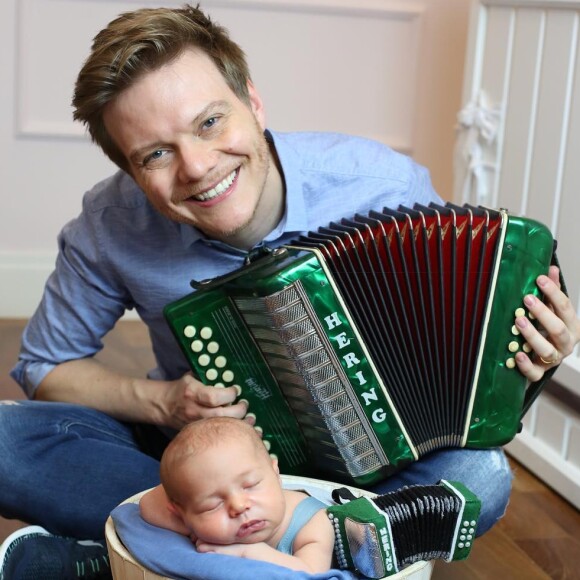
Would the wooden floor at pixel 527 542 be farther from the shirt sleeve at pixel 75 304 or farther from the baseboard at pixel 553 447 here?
the shirt sleeve at pixel 75 304

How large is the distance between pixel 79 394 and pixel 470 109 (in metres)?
1.31

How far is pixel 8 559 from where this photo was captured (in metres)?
1.61

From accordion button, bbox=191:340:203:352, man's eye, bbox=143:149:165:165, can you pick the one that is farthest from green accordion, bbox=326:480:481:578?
man's eye, bbox=143:149:165:165

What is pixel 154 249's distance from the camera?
177 cm

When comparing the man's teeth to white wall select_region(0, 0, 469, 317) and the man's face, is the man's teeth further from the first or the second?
white wall select_region(0, 0, 469, 317)

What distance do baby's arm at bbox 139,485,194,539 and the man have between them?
18 cm

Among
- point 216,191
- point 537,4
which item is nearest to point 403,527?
point 216,191

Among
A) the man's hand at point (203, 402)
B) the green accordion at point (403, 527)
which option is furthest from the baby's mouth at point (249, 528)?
the man's hand at point (203, 402)

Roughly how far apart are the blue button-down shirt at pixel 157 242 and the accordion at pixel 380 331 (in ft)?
0.75

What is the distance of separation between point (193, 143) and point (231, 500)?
21.4 inches

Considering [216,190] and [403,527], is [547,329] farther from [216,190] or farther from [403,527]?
[216,190]

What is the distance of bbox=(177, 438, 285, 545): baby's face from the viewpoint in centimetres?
132

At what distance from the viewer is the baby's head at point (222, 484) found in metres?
1.32

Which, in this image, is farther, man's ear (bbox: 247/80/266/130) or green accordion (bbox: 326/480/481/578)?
man's ear (bbox: 247/80/266/130)
